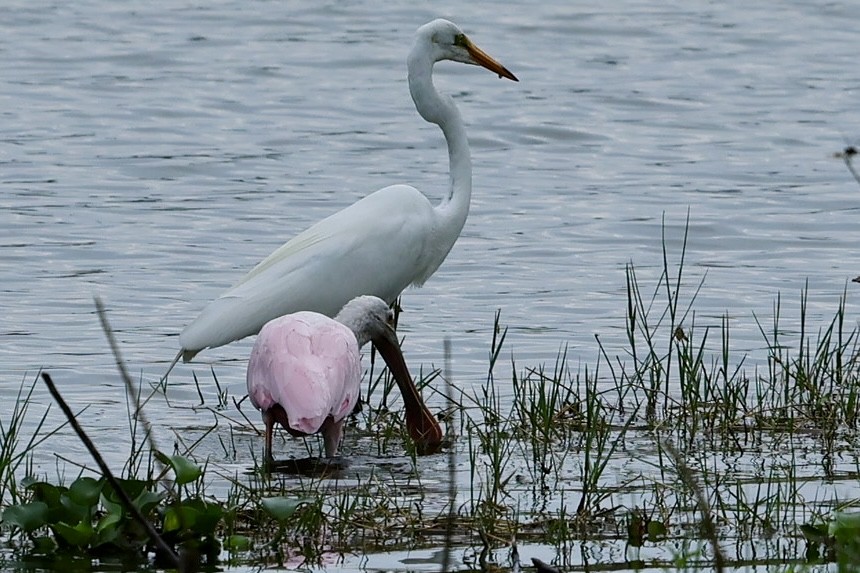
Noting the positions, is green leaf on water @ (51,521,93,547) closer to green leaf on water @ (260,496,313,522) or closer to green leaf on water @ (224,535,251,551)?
green leaf on water @ (224,535,251,551)

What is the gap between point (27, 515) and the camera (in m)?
4.75

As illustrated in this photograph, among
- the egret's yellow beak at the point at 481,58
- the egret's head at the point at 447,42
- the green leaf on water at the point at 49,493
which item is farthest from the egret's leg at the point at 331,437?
the egret's yellow beak at the point at 481,58

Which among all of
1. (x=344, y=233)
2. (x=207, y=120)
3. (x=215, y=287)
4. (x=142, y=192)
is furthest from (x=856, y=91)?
(x=344, y=233)

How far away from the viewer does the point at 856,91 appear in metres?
15.4

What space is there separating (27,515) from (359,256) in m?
3.07

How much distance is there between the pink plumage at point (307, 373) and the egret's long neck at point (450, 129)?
192 cm

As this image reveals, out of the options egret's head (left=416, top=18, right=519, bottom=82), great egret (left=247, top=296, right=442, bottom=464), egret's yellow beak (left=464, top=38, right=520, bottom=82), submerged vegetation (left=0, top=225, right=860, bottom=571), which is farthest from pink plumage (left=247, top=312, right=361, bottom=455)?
egret's yellow beak (left=464, top=38, right=520, bottom=82)

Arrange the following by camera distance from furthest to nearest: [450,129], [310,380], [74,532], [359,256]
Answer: [450,129], [359,256], [310,380], [74,532]

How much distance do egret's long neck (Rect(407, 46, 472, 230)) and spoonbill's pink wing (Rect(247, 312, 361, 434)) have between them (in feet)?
6.27

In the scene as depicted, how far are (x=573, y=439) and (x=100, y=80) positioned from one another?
9.79 m

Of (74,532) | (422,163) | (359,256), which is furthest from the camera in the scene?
(422,163)

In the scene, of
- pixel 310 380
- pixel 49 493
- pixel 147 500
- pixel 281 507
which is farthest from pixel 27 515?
pixel 310 380

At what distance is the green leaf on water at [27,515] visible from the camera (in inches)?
186

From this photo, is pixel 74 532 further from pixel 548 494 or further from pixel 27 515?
pixel 548 494
